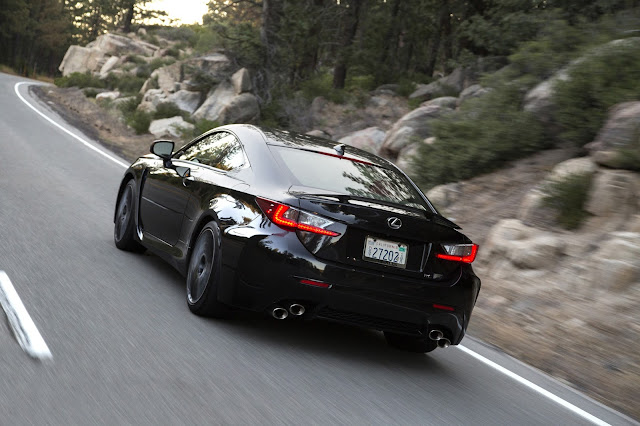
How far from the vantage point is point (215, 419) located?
391 cm

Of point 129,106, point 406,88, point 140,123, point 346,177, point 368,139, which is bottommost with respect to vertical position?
point 129,106

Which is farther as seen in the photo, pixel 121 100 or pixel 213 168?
pixel 121 100

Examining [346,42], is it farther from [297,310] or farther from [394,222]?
[297,310]

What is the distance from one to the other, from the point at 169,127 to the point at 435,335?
2086cm

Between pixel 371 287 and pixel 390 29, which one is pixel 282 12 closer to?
pixel 390 29

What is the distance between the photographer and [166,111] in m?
27.1

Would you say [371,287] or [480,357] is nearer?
[371,287]

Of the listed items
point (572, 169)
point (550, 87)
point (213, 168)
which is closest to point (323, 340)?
point (213, 168)

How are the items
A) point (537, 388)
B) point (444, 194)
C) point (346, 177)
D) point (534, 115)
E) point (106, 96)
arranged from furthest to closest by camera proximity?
point (106, 96)
point (534, 115)
point (444, 194)
point (346, 177)
point (537, 388)

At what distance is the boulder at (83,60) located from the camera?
53438 millimetres

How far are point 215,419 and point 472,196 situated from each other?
→ 8.42 metres

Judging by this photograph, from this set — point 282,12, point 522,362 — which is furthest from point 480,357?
→ point 282,12

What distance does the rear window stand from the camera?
18.6ft

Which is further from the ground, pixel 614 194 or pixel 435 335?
pixel 614 194
